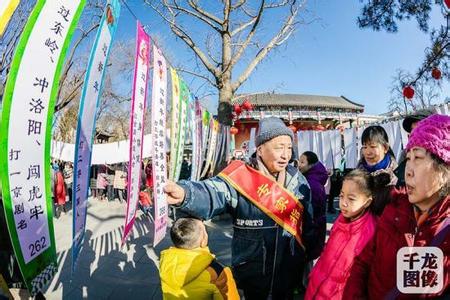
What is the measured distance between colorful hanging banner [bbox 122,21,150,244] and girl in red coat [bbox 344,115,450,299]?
5.59 ft

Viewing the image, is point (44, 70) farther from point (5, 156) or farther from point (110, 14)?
point (110, 14)

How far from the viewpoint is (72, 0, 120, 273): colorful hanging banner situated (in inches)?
71.0

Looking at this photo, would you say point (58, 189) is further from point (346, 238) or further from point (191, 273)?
point (346, 238)

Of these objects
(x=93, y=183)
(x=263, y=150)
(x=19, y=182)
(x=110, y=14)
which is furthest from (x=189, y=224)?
(x=93, y=183)

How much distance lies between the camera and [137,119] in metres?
2.45

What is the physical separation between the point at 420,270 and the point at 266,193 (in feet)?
3.44

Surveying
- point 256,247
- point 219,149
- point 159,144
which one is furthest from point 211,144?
point 256,247

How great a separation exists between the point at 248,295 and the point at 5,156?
1704mm

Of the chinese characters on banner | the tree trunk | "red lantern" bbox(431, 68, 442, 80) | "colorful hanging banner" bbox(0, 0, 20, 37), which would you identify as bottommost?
the chinese characters on banner

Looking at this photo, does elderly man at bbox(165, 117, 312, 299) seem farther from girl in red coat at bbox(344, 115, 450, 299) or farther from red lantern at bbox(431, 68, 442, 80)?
red lantern at bbox(431, 68, 442, 80)

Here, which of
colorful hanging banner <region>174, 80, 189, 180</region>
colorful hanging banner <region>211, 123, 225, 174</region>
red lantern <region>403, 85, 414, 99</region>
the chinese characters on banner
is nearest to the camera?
the chinese characters on banner

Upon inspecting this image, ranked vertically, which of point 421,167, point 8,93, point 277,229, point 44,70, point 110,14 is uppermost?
point 110,14

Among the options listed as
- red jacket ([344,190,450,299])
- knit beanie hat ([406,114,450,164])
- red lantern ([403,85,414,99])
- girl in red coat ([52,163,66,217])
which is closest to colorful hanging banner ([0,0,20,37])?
knit beanie hat ([406,114,450,164])

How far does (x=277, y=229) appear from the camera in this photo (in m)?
2.19
